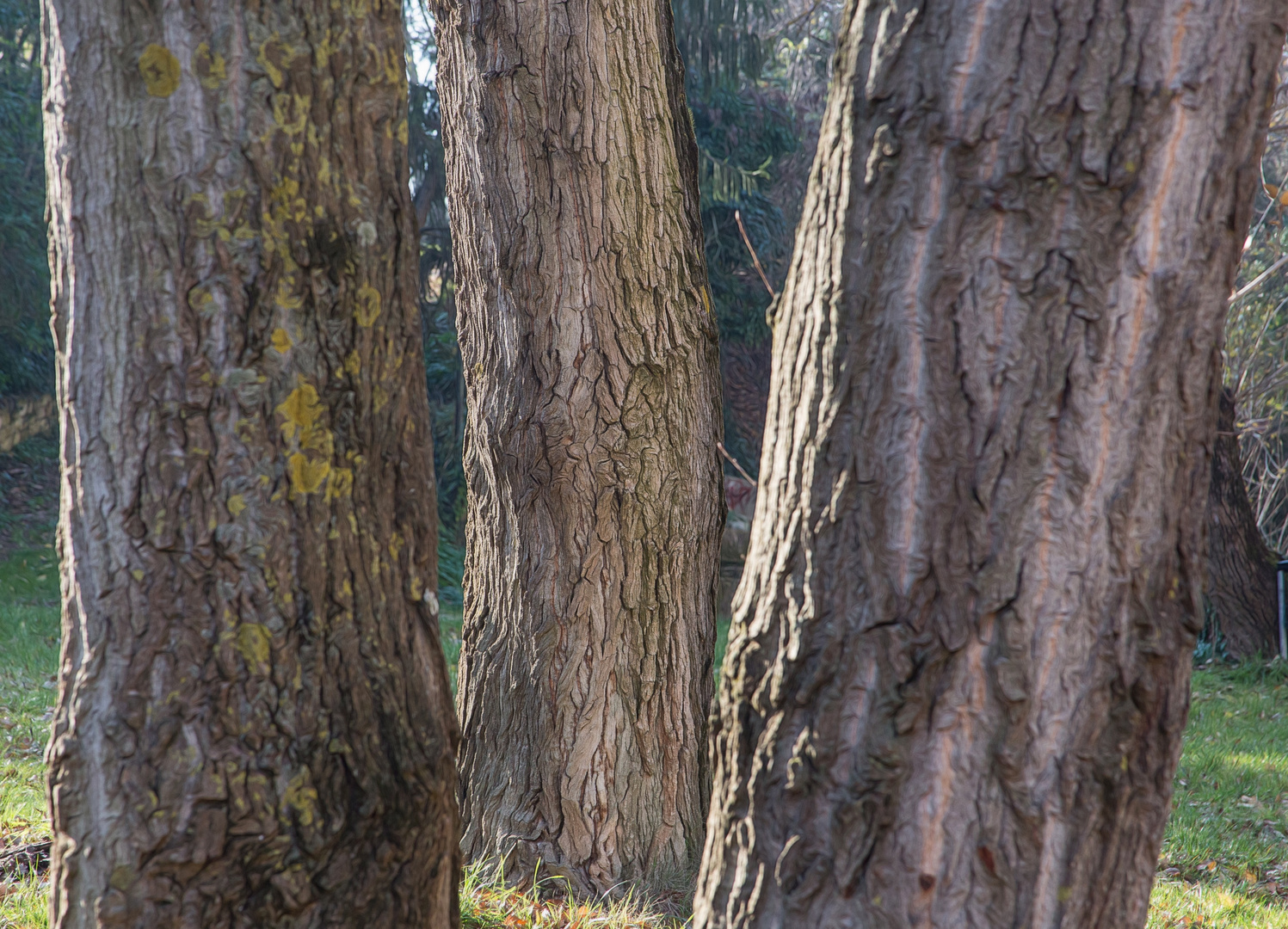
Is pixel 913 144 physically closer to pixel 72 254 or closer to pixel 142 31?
pixel 142 31

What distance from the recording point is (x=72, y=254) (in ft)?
6.01

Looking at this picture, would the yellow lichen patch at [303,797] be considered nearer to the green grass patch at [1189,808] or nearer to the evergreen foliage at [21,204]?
the green grass patch at [1189,808]

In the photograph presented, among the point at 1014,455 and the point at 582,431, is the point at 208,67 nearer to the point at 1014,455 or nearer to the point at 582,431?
the point at 1014,455

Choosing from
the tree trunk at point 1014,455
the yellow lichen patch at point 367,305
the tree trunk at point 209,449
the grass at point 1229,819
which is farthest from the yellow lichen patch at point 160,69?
the grass at point 1229,819

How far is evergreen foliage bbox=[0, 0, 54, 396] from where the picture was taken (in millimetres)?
12008

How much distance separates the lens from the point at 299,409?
1.84 metres

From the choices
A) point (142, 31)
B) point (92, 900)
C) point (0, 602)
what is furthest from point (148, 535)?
point (0, 602)

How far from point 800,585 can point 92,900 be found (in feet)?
4.48

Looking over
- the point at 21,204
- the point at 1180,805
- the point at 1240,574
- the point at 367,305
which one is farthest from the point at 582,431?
the point at 21,204

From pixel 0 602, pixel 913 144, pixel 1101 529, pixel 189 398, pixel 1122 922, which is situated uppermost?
pixel 913 144

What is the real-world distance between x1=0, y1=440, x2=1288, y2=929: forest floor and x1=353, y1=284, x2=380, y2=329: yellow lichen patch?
1946 millimetres

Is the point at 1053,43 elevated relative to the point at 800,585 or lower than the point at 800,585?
elevated

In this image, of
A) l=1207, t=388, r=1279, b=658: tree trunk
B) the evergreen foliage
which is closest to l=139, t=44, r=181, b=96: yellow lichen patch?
l=1207, t=388, r=1279, b=658: tree trunk

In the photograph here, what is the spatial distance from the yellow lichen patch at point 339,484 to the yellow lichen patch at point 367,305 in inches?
10.8
